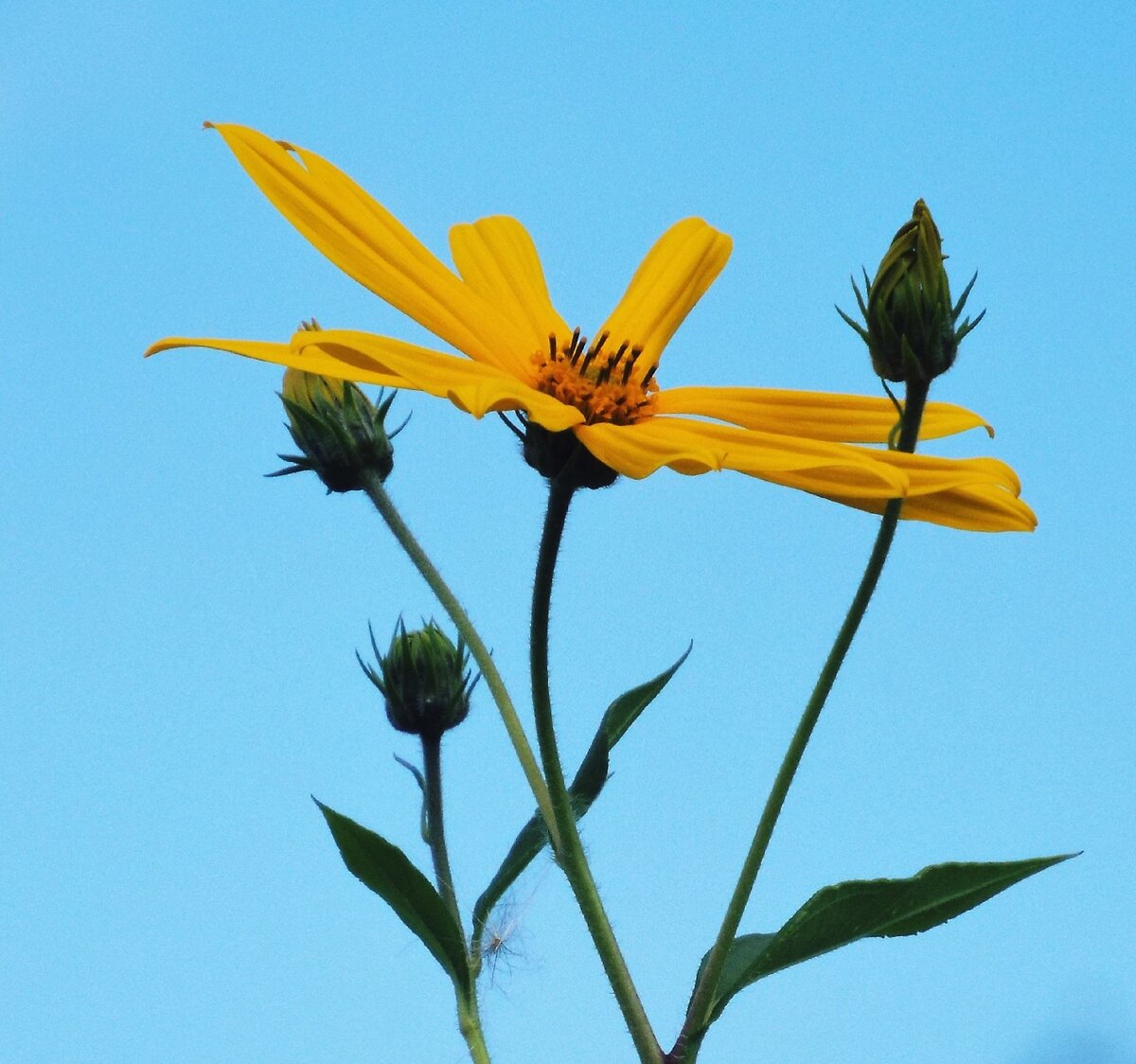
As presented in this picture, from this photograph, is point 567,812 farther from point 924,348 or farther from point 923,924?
point 924,348

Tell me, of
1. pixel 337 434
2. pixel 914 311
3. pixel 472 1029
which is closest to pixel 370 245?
pixel 337 434

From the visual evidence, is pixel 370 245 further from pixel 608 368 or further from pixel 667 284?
pixel 667 284

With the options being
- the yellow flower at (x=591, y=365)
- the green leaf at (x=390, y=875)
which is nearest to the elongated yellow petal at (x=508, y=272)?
the yellow flower at (x=591, y=365)

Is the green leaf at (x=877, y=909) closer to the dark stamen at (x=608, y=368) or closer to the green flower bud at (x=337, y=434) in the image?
the dark stamen at (x=608, y=368)

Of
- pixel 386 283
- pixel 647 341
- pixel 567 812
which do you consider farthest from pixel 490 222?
pixel 567 812

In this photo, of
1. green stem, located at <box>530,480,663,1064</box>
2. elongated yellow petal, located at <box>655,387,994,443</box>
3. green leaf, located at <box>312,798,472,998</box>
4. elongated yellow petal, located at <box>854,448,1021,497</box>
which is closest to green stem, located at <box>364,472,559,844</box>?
green stem, located at <box>530,480,663,1064</box>

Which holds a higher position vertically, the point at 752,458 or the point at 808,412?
the point at 808,412

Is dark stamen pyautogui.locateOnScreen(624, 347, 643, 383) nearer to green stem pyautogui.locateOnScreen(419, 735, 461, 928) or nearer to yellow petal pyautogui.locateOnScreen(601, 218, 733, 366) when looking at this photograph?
yellow petal pyautogui.locateOnScreen(601, 218, 733, 366)
